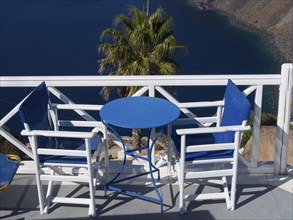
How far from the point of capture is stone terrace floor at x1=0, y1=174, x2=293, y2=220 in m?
3.37

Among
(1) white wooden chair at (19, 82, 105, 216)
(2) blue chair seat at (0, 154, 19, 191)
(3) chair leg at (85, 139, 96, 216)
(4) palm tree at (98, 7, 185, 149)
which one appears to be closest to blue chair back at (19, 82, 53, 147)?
(1) white wooden chair at (19, 82, 105, 216)

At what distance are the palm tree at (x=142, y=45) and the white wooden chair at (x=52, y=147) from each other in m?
11.0

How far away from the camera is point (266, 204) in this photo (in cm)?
350

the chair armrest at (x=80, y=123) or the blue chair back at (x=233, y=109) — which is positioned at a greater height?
the blue chair back at (x=233, y=109)

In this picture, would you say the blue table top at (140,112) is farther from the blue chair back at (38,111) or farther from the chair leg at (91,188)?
the blue chair back at (38,111)

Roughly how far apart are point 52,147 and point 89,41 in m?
37.6

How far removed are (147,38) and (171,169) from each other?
11.2 metres

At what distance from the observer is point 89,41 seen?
132ft

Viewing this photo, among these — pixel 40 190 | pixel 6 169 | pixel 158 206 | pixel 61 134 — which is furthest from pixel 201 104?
pixel 6 169

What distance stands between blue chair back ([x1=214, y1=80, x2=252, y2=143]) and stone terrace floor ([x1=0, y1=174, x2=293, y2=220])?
0.51 m

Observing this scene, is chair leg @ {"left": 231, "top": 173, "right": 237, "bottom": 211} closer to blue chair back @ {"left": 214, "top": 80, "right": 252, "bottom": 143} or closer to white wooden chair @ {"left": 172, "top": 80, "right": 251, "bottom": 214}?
white wooden chair @ {"left": 172, "top": 80, "right": 251, "bottom": 214}

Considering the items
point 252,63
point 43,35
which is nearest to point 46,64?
point 43,35

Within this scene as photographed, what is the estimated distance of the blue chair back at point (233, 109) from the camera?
10.2 feet

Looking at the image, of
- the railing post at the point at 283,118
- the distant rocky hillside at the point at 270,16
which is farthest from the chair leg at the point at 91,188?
the distant rocky hillside at the point at 270,16
